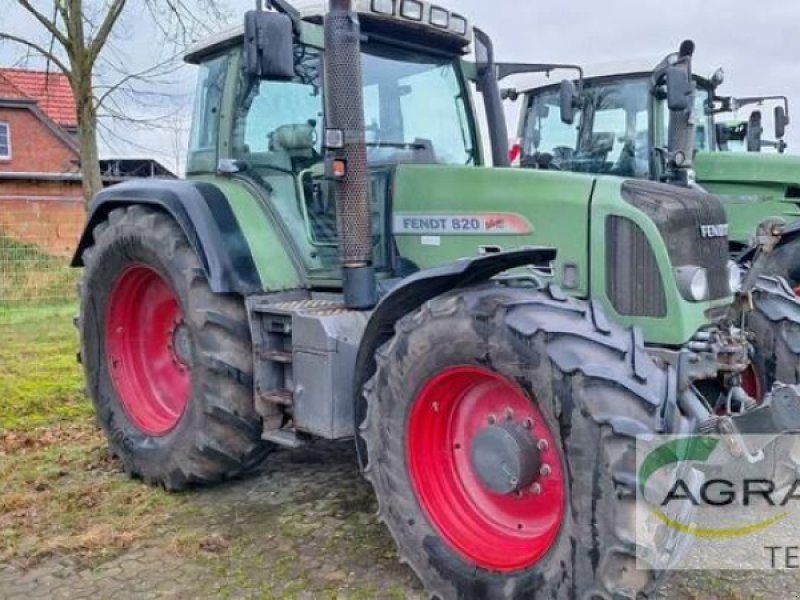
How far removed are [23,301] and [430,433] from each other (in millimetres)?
10620

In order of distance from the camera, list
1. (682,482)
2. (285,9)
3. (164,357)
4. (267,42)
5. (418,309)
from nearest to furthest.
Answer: (682,482), (418,309), (267,42), (285,9), (164,357)

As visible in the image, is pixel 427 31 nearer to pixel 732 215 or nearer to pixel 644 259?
pixel 644 259

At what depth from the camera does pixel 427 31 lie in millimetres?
4129

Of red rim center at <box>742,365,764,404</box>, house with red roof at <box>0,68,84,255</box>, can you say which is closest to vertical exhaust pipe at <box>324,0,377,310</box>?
red rim center at <box>742,365,764,404</box>

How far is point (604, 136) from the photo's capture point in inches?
316

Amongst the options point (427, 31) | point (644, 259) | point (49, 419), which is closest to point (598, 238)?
point (644, 259)

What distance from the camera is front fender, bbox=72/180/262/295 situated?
3.82 meters

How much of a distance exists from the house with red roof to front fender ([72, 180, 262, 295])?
1716cm

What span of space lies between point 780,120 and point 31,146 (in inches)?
933

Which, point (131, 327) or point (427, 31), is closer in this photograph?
point (427, 31)

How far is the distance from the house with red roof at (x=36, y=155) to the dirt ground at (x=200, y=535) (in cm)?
1681

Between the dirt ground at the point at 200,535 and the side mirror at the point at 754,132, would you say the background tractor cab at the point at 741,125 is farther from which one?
the dirt ground at the point at 200,535

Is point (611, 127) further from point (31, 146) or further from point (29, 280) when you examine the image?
point (31, 146)

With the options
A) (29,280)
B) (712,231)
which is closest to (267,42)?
(712,231)
